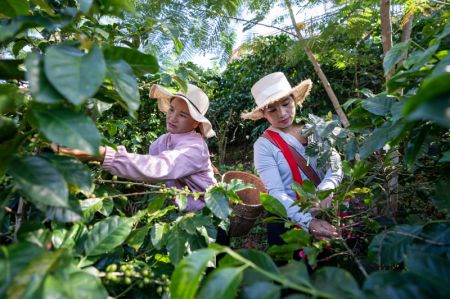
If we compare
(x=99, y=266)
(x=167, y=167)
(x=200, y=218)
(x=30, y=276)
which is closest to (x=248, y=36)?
(x=167, y=167)

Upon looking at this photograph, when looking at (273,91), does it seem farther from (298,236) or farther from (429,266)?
(429,266)

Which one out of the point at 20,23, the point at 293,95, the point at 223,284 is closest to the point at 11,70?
the point at 20,23

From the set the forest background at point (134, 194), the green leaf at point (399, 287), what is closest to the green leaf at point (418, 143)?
the forest background at point (134, 194)

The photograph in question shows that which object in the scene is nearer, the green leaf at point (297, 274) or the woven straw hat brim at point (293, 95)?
the green leaf at point (297, 274)

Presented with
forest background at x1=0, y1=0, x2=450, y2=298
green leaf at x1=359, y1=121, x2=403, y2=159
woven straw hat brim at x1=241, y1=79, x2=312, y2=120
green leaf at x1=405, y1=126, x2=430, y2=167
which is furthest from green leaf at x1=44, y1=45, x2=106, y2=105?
woven straw hat brim at x1=241, y1=79, x2=312, y2=120

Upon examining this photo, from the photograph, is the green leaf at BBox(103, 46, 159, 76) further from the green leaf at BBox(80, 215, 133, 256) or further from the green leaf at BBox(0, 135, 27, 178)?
the green leaf at BBox(80, 215, 133, 256)

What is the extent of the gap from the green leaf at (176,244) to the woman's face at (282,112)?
1218 millimetres

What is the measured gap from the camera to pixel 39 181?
0.62 metres

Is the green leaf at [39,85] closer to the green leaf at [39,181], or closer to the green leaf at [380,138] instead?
the green leaf at [39,181]

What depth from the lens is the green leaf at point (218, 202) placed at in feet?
3.88

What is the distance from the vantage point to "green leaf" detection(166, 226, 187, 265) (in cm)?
108

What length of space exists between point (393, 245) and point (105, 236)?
0.78 m

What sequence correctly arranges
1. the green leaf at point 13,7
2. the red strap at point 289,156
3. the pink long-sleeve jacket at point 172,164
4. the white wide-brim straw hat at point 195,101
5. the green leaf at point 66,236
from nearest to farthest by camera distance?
1. the green leaf at point 66,236
2. the green leaf at point 13,7
3. the pink long-sleeve jacket at point 172,164
4. the red strap at point 289,156
5. the white wide-brim straw hat at point 195,101

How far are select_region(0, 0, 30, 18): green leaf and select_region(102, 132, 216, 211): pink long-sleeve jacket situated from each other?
23.5 inches
